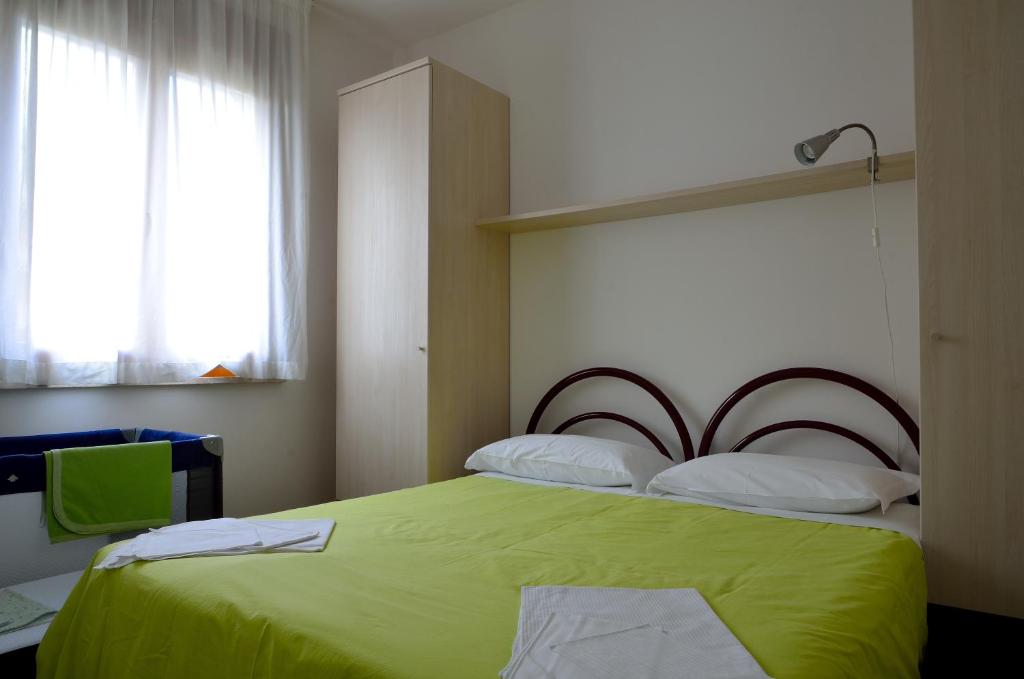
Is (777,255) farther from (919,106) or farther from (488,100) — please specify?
(488,100)

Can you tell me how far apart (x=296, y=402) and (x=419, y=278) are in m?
0.95

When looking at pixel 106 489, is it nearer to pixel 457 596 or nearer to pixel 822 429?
pixel 457 596

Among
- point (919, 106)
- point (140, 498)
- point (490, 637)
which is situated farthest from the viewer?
point (140, 498)

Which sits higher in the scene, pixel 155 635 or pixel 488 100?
pixel 488 100

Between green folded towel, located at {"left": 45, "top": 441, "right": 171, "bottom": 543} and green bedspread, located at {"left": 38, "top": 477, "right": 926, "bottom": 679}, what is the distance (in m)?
0.46

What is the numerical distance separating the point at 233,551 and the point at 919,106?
7.00 feet

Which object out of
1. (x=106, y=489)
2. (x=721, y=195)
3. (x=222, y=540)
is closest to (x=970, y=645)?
(x=721, y=195)

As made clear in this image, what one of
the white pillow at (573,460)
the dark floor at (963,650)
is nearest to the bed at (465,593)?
the dark floor at (963,650)

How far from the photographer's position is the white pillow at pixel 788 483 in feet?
7.02

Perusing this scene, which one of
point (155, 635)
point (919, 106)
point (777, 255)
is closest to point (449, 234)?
point (777, 255)

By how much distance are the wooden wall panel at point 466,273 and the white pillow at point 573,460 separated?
0.31 meters

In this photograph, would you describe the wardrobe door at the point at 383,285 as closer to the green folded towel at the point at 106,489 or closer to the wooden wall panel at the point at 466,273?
the wooden wall panel at the point at 466,273

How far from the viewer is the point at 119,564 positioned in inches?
66.8

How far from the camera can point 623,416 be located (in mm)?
3156
